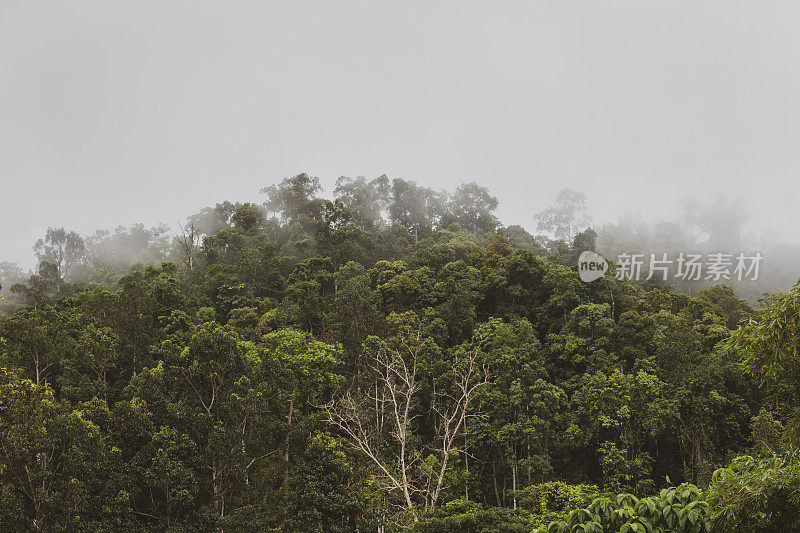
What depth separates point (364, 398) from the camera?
48.4 ft

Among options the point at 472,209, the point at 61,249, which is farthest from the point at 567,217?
the point at 61,249

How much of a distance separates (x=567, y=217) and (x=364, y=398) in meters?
33.5

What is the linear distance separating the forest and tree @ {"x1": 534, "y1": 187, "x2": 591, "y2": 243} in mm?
20807

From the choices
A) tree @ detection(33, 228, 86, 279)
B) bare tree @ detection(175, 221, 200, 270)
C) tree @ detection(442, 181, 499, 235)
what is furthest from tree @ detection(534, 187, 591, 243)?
tree @ detection(33, 228, 86, 279)

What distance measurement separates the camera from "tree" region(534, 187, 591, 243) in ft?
141

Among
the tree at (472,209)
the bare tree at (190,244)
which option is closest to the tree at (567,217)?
the tree at (472,209)

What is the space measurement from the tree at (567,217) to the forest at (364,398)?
20.8 metres

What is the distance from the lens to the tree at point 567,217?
42.9m

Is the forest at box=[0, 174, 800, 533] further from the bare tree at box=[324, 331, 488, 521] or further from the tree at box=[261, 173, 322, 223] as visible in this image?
the tree at box=[261, 173, 322, 223]

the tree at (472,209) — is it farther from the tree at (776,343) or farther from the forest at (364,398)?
the tree at (776,343)

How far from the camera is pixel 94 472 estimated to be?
11.6 metres

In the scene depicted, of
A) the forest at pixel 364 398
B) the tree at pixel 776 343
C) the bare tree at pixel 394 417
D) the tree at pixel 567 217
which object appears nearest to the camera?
the tree at pixel 776 343

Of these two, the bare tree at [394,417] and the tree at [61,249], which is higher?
the tree at [61,249]

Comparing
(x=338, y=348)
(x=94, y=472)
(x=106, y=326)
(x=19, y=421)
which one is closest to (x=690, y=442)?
(x=338, y=348)
